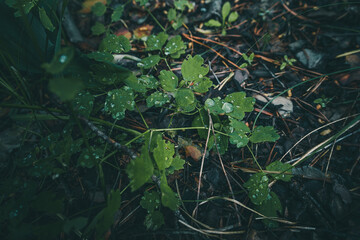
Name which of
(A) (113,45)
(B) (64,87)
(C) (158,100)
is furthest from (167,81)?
(B) (64,87)

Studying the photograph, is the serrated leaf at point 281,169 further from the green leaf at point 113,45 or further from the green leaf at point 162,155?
the green leaf at point 113,45

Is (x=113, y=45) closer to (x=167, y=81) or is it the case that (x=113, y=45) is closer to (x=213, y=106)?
(x=167, y=81)

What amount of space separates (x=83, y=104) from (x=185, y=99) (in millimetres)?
589

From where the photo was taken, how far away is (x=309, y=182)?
112cm

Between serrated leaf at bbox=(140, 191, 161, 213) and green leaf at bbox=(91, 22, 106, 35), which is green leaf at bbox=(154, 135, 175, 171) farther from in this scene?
green leaf at bbox=(91, 22, 106, 35)

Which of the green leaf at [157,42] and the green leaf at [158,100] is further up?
the green leaf at [157,42]

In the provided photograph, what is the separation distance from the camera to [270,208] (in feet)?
3.31

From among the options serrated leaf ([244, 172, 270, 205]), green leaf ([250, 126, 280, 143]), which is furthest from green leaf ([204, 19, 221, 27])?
serrated leaf ([244, 172, 270, 205])

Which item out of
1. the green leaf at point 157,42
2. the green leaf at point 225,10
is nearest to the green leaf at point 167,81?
the green leaf at point 157,42

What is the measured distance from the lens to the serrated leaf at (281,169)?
1.06 m

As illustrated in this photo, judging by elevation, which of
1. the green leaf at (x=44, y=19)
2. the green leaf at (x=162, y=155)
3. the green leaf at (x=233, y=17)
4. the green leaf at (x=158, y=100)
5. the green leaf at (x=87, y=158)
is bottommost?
the green leaf at (x=162, y=155)

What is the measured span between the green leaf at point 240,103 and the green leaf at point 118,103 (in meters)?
0.60

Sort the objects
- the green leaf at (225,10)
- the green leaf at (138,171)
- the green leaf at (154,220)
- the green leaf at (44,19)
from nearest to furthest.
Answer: the green leaf at (138,171) → the green leaf at (154,220) → the green leaf at (44,19) → the green leaf at (225,10)

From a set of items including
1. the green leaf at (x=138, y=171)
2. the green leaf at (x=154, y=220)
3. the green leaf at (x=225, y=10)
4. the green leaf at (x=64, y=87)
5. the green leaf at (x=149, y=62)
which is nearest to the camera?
the green leaf at (x=64, y=87)
